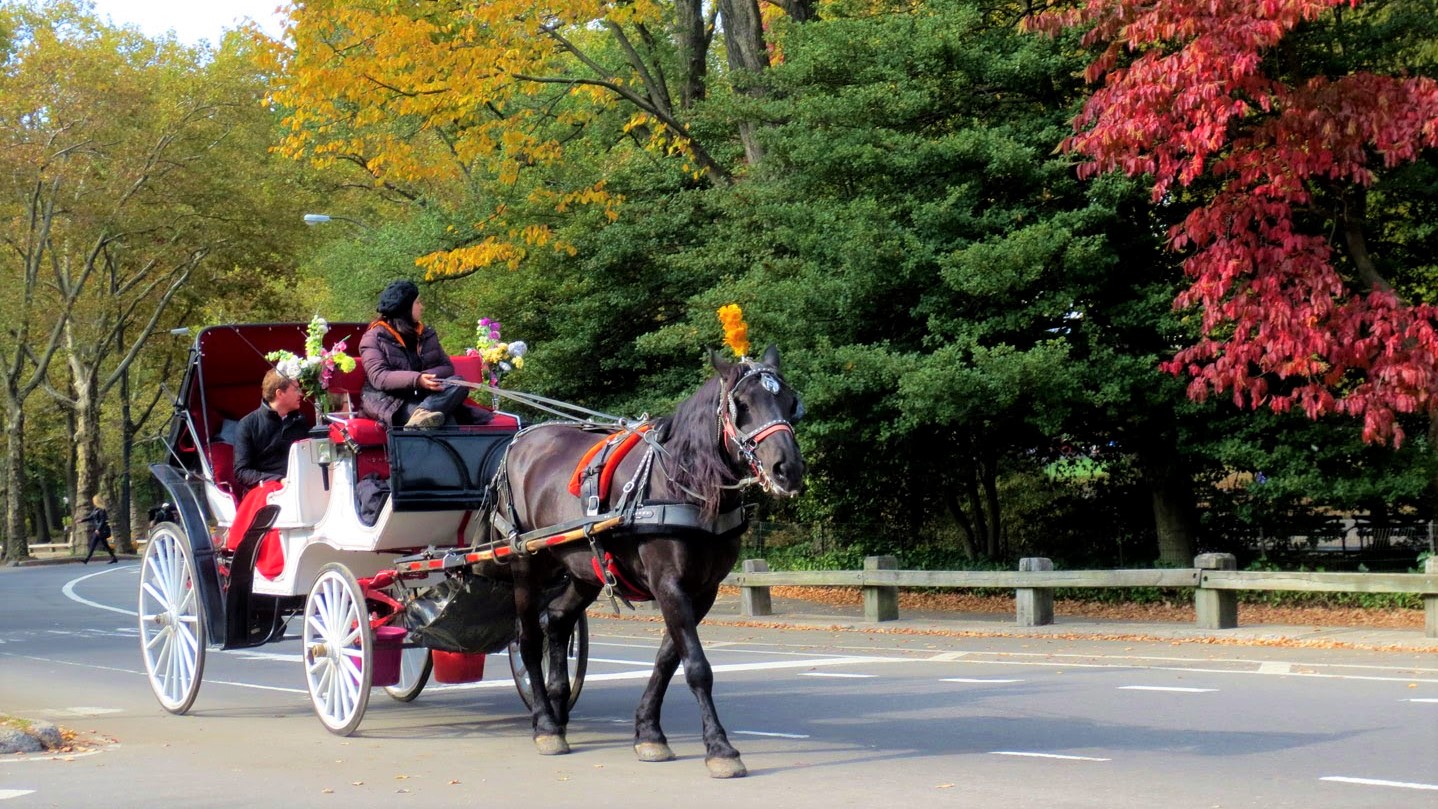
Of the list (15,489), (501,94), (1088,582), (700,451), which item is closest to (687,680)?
(700,451)

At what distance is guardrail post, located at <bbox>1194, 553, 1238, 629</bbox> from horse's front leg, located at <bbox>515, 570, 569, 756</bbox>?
876 centimetres

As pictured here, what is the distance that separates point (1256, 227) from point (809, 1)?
29.9 ft

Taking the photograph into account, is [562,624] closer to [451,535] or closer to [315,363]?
[451,535]

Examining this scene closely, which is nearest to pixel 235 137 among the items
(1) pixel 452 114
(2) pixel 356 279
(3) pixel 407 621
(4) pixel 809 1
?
(2) pixel 356 279

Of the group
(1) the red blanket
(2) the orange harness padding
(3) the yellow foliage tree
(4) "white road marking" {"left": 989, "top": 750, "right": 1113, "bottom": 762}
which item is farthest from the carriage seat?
(3) the yellow foliage tree

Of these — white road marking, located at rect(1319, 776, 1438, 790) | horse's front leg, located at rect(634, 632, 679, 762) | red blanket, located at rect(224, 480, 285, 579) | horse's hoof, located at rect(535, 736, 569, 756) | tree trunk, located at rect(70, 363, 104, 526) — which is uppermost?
tree trunk, located at rect(70, 363, 104, 526)

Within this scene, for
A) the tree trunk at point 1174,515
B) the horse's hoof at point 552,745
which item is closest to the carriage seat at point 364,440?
the horse's hoof at point 552,745

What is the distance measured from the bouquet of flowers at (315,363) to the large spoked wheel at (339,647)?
1.35m

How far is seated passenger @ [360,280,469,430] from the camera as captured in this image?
10336mm

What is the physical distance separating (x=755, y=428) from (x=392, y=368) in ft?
10.5

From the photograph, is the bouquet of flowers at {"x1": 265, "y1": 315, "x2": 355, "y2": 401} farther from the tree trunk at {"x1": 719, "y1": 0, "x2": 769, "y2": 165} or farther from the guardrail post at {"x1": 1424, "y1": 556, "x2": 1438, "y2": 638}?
the tree trunk at {"x1": 719, "y1": 0, "x2": 769, "y2": 165}

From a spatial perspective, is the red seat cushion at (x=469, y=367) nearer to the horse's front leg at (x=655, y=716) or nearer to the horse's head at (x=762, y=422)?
the horse's front leg at (x=655, y=716)

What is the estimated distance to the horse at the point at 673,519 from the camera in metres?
8.31

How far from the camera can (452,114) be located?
24953mm
